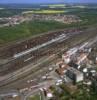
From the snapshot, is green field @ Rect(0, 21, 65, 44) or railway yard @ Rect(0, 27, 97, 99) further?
green field @ Rect(0, 21, 65, 44)

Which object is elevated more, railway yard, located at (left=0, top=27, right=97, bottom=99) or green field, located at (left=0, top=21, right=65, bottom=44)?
green field, located at (left=0, top=21, right=65, bottom=44)

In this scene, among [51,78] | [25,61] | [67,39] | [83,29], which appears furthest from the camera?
[83,29]

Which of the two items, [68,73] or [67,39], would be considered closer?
[68,73]

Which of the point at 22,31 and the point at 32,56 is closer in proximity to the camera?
the point at 32,56

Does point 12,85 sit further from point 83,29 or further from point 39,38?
point 83,29

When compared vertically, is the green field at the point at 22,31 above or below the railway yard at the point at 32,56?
above

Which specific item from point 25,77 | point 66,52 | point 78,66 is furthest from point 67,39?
point 25,77

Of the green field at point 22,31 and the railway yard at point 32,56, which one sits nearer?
the railway yard at point 32,56

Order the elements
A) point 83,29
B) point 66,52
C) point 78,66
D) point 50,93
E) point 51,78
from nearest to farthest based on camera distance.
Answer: point 50,93 < point 51,78 < point 78,66 < point 66,52 < point 83,29
